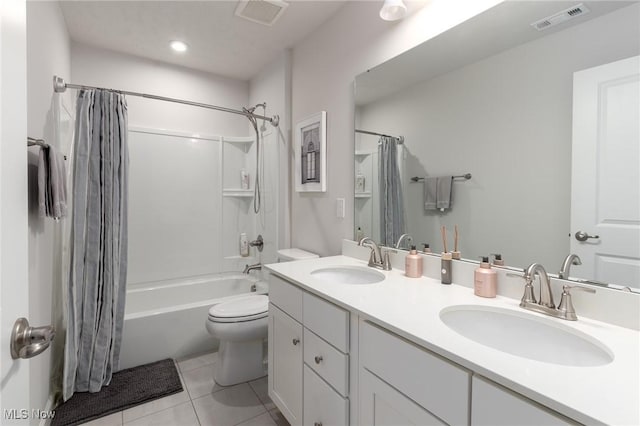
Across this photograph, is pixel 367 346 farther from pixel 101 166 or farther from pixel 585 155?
pixel 101 166

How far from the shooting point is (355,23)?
6.21 feet

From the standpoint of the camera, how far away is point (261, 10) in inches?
78.7

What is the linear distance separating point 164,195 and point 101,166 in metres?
0.93

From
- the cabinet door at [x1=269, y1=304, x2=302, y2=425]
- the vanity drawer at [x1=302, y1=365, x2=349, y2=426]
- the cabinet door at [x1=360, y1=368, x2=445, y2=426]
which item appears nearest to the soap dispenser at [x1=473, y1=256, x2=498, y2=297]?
the cabinet door at [x1=360, y1=368, x2=445, y2=426]

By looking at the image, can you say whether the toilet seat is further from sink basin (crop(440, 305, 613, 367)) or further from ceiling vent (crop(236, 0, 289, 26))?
ceiling vent (crop(236, 0, 289, 26))

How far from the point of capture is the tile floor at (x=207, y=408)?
5.59 feet

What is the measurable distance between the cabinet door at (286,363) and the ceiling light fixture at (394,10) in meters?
1.54

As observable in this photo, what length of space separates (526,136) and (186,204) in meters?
2.85

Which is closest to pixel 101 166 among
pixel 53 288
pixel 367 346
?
pixel 53 288

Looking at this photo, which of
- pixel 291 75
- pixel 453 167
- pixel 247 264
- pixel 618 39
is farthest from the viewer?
pixel 247 264

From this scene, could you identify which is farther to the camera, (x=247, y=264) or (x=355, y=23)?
(x=247, y=264)

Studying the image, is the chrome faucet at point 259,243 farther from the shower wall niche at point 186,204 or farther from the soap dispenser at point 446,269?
the soap dispenser at point 446,269

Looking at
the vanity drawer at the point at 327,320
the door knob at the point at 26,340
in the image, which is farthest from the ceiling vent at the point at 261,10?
the door knob at the point at 26,340

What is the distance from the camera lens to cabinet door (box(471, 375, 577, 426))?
0.58 metres
